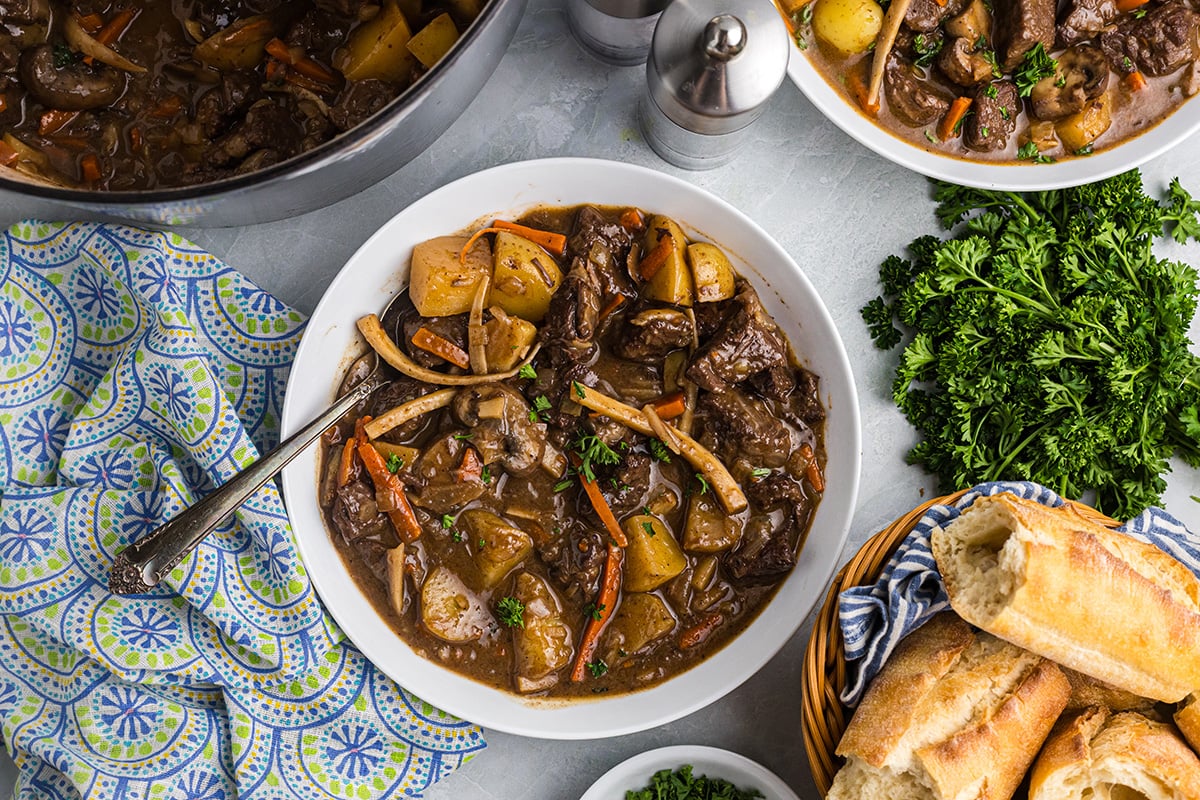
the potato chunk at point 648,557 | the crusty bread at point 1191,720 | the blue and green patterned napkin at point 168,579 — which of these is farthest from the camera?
the potato chunk at point 648,557

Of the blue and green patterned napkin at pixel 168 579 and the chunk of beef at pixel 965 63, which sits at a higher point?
the chunk of beef at pixel 965 63

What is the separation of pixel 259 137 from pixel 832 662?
2633 millimetres

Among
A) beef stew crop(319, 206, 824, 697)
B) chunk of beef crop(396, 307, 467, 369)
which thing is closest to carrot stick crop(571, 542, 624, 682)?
beef stew crop(319, 206, 824, 697)

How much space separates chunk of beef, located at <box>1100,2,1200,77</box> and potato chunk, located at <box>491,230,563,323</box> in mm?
2272

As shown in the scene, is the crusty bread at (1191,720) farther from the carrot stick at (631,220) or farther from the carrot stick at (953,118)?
the carrot stick at (631,220)

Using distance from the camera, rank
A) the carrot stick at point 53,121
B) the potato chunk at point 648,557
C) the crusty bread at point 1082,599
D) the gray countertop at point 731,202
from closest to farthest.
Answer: the crusty bread at point 1082,599, the carrot stick at point 53,121, the potato chunk at point 648,557, the gray countertop at point 731,202

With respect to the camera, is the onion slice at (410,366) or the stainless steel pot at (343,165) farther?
the onion slice at (410,366)

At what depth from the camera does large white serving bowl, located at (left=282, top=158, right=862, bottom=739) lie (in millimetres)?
3387

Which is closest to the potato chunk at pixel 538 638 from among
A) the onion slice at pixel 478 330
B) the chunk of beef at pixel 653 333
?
the onion slice at pixel 478 330

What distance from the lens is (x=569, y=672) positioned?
3.54 meters

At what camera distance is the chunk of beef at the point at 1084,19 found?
3.59 meters

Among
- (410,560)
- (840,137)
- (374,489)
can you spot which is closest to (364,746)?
(410,560)

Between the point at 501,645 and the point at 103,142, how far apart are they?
2.20 meters

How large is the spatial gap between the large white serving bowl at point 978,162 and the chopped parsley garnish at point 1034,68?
0.99 ft
